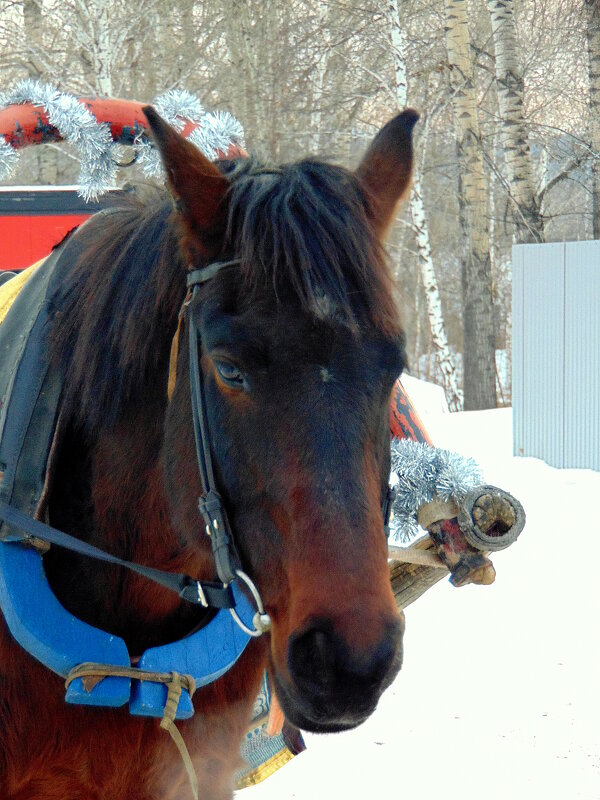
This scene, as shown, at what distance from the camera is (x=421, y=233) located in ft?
43.9

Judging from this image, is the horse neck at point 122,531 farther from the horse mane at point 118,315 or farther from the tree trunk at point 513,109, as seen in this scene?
the tree trunk at point 513,109

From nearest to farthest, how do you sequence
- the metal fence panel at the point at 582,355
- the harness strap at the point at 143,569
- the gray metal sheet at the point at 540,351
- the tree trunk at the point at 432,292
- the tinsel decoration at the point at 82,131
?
the harness strap at the point at 143,569 < the tinsel decoration at the point at 82,131 < the metal fence panel at the point at 582,355 < the gray metal sheet at the point at 540,351 < the tree trunk at the point at 432,292

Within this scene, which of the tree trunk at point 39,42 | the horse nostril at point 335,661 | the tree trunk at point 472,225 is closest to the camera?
the horse nostril at point 335,661

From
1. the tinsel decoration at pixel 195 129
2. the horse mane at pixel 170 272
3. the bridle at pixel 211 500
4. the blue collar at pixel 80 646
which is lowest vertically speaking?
the blue collar at pixel 80 646

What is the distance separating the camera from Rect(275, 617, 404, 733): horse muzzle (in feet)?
4.28

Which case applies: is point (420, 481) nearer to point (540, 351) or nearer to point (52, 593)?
point (52, 593)

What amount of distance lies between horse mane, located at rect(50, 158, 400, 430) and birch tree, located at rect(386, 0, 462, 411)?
10.8 meters

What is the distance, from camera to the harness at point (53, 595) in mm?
1690

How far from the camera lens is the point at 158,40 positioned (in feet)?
55.0

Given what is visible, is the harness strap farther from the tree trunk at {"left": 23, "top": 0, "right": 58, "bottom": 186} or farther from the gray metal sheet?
the tree trunk at {"left": 23, "top": 0, "right": 58, "bottom": 186}

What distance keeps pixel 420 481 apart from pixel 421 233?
11586mm

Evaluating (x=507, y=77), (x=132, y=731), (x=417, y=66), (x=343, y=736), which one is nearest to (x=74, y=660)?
(x=132, y=731)

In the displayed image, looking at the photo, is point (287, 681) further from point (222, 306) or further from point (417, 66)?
point (417, 66)

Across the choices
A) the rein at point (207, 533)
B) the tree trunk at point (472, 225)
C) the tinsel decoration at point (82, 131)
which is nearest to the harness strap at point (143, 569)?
the rein at point (207, 533)
